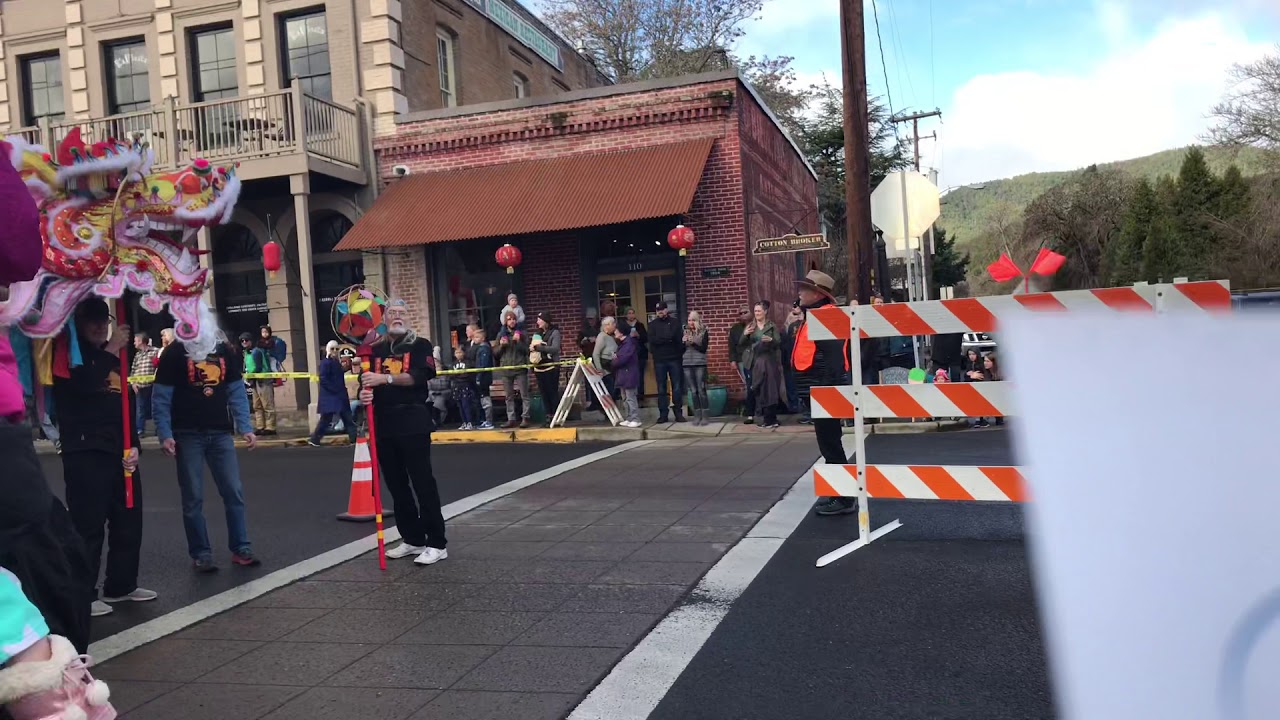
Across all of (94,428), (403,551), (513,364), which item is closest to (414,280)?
(513,364)

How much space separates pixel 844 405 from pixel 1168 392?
5.04 m

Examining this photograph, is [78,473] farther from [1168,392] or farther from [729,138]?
[729,138]

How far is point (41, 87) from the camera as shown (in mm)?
20406

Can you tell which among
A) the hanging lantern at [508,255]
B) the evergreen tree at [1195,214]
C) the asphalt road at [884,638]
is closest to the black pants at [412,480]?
the asphalt road at [884,638]

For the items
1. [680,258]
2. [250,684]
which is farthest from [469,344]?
[250,684]

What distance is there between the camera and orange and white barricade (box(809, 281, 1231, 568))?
5.48m

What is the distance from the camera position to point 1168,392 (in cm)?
125

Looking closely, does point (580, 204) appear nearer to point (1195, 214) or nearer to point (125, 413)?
point (125, 413)

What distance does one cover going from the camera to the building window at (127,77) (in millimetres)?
19609

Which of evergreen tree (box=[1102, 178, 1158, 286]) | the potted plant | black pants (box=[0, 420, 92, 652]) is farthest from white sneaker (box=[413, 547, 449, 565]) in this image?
evergreen tree (box=[1102, 178, 1158, 286])

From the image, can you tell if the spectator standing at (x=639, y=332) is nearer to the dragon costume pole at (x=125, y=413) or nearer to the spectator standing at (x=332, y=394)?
the spectator standing at (x=332, y=394)

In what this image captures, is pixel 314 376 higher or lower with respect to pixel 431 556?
higher

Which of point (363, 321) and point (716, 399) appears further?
point (716, 399)

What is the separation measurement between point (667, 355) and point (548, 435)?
7.36 ft
